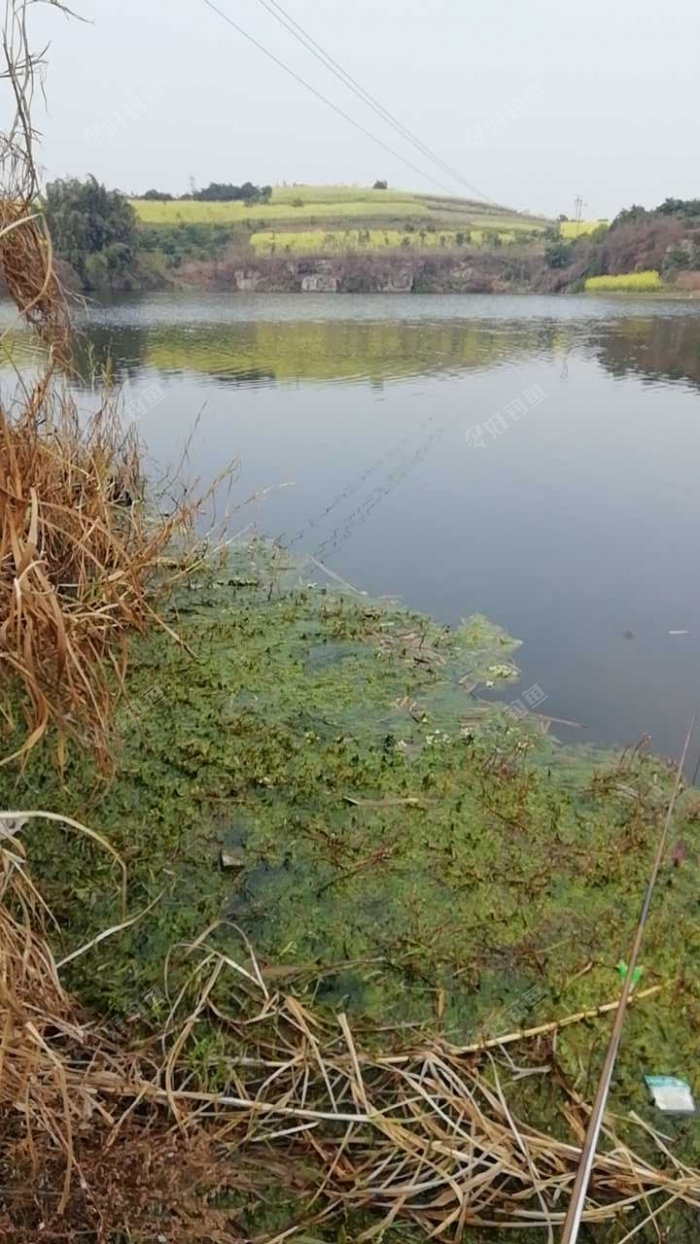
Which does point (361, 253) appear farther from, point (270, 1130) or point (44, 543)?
point (270, 1130)

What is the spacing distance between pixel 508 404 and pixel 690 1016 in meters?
12.0

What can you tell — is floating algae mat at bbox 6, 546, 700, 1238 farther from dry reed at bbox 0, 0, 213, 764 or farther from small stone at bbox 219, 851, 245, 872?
dry reed at bbox 0, 0, 213, 764

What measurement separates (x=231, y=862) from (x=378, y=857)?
608mm

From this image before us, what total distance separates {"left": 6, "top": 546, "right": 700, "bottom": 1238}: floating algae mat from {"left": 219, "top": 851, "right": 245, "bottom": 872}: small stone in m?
0.02

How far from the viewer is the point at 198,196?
61812 mm

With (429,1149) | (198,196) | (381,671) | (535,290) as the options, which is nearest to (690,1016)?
(429,1149)

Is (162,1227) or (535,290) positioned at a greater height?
(535,290)

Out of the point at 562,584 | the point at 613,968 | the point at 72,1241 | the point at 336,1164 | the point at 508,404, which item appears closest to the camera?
the point at 72,1241

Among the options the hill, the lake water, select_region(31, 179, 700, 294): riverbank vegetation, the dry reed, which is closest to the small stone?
the dry reed

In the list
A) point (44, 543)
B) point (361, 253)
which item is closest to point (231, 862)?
point (44, 543)

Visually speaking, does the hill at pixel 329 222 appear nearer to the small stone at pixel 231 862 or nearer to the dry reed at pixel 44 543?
the dry reed at pixel 44 543

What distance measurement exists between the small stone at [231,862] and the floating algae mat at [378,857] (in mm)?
16

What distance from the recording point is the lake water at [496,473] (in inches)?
235

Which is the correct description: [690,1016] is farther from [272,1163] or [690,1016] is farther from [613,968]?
[272,1163]
